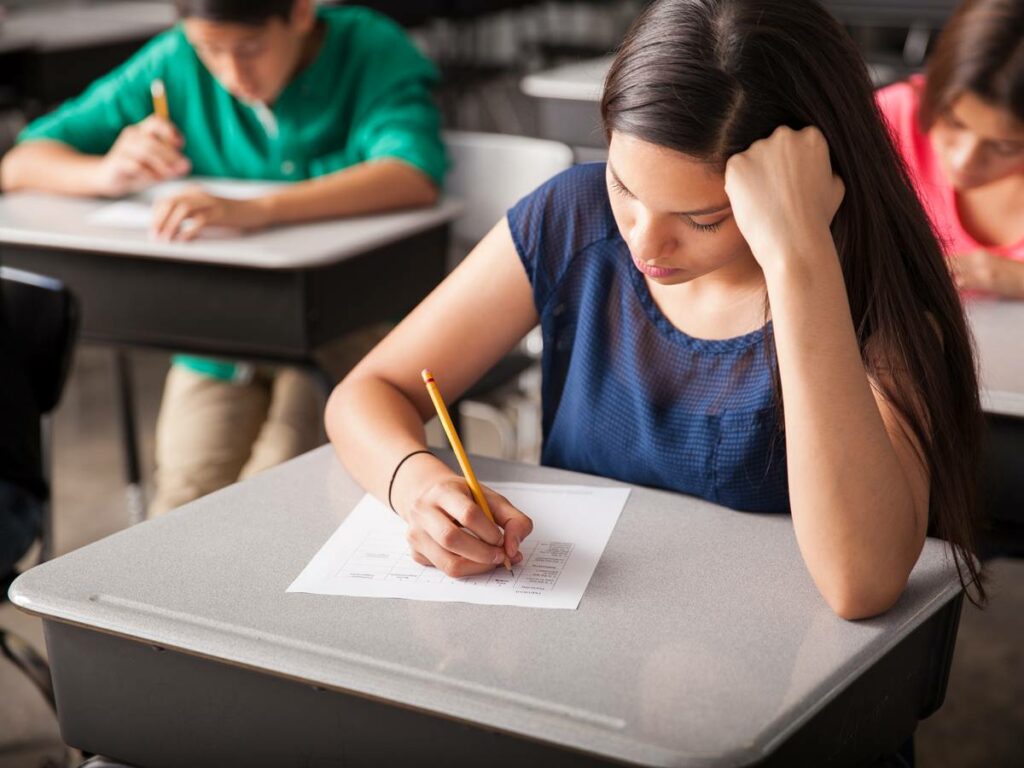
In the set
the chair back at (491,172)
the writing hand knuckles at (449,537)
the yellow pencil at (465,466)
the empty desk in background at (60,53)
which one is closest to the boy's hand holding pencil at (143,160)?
the chair back at (491,172)

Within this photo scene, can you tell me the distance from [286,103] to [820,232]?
5.01 feet

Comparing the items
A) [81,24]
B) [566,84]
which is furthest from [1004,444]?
[81,24]

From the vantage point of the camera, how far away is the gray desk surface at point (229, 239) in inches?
81.6

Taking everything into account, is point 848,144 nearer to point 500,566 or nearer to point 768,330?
point 768,330

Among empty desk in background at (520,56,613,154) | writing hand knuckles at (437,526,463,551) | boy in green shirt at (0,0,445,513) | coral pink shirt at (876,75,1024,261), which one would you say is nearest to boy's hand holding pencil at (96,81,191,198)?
boy in green shirt at (0,0,445,513)

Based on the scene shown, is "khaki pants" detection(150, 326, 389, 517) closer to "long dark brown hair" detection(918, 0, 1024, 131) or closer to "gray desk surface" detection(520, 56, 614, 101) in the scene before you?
"gray desk surface" detection(520, 56, 614, 101)

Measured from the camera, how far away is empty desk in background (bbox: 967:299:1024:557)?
1.56m

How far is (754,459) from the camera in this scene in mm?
1287

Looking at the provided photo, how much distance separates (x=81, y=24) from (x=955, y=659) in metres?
3.91

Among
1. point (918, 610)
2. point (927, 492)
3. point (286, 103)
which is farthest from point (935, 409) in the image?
point (286, 103)

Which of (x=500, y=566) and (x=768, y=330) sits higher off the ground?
(x=768, y=330)

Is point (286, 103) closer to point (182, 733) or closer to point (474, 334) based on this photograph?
point (474, 334)

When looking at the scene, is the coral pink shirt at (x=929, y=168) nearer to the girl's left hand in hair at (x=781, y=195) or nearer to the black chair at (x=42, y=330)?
the girl's left hand in hair at (x=781, y=195)

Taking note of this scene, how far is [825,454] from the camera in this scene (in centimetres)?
110
